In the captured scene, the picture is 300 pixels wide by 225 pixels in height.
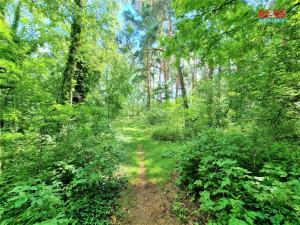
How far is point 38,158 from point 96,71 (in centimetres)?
651

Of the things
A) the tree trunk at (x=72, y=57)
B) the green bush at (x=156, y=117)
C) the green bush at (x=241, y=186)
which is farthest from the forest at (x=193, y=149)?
the green bush at (x=156, y=117)

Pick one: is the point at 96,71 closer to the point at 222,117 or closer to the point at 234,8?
the point at 222,117

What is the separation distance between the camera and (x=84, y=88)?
9734 millimetres

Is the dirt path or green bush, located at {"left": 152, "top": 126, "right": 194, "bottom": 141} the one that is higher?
green bush, located at {"left": 152, "top": 126, "right": 194, "bottom": 141}

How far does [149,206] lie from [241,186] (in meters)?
2.18

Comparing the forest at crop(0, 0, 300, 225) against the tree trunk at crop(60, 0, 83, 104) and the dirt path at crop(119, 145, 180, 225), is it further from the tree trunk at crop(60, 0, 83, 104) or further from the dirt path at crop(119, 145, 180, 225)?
the tree trunk at crop(60, 0, 83, 104)

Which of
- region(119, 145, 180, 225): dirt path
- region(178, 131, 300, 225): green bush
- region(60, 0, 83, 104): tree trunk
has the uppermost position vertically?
region(60, 0, 83, 104): tree trunk

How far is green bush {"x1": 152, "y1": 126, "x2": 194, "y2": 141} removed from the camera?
31.3ft

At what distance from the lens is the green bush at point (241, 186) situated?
2539 millimetres

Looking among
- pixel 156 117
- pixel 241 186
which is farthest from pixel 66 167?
pixel 156 117

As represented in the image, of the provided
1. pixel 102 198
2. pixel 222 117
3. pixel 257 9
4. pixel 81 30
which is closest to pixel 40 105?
pixel 102 198

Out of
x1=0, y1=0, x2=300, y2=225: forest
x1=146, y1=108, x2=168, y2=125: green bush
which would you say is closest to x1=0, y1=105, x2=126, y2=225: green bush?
x1=0, y1=0, x2=300, y2=225: forest

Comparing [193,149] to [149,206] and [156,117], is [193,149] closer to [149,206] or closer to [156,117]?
[149,206]

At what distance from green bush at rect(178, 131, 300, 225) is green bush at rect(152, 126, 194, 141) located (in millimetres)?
4408
